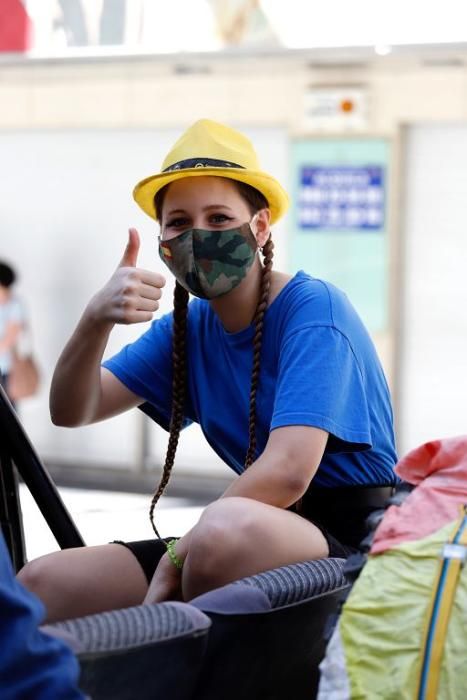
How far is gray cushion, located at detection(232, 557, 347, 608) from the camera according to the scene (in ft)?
6.86

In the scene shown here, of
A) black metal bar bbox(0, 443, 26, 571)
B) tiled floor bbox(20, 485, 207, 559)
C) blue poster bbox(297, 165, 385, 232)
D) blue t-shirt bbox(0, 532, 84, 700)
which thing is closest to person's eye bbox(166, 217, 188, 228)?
black metal bar bbox(0, 443, 26, 571)

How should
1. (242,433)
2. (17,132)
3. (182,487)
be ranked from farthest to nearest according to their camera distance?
(17,132)
(182,487)
(242,433)

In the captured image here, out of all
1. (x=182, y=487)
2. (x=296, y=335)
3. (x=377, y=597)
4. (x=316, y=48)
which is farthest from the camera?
(x=182, y=487)

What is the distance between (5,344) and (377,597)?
6.87m

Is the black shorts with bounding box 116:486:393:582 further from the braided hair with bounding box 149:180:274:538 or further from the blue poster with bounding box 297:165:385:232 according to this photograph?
the blue poster with bounding box 297:165:385:232

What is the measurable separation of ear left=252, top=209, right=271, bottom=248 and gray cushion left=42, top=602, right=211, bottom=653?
37.9 inches

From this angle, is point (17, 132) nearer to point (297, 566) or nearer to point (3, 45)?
point (3, 45)

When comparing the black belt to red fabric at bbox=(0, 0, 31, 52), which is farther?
red fabric at bbox=(0, 0, 31, 52)

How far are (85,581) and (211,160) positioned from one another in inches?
34.2

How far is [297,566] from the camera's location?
2217 millimetres

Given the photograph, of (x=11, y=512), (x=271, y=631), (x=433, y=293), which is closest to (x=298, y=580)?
(x=271, y=631)

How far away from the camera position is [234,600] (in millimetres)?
2020

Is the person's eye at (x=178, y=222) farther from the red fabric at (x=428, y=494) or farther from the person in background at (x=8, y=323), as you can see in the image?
the person in background at (x=8, y=323)

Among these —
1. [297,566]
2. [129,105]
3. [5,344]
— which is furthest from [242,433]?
[129,105]
